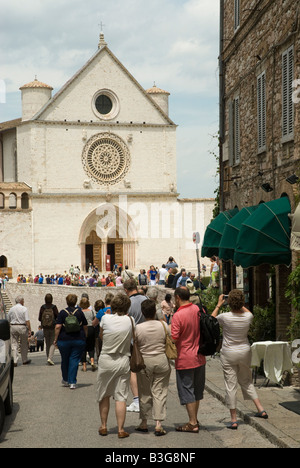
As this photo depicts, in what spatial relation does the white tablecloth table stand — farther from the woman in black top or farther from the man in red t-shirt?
the woman in black top

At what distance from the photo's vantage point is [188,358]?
9.84 m

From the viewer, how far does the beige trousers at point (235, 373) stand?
1009 centimetres

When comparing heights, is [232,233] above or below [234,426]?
above

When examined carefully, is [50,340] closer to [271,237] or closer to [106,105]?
[271,237]

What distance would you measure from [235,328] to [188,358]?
0.73 metres

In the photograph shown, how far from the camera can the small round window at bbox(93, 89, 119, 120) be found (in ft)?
176

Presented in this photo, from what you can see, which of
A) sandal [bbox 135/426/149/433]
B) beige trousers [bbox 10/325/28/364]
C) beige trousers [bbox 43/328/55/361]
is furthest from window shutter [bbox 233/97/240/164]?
sandal [bbox 135/426/149/433]

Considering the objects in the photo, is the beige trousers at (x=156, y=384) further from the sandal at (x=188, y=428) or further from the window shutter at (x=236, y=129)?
the window shutter at (x=236, y=129)

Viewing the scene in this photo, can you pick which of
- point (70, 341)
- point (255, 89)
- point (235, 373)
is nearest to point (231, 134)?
point (255, 89)

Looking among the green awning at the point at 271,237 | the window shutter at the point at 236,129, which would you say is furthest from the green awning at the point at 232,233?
the window shutter at the point at 236,129

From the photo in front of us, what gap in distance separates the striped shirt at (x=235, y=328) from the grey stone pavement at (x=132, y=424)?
0.96m

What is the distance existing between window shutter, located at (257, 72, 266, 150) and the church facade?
3660 centimetres

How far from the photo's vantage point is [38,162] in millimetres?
52844

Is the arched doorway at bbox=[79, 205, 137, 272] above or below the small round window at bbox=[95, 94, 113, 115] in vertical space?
below
